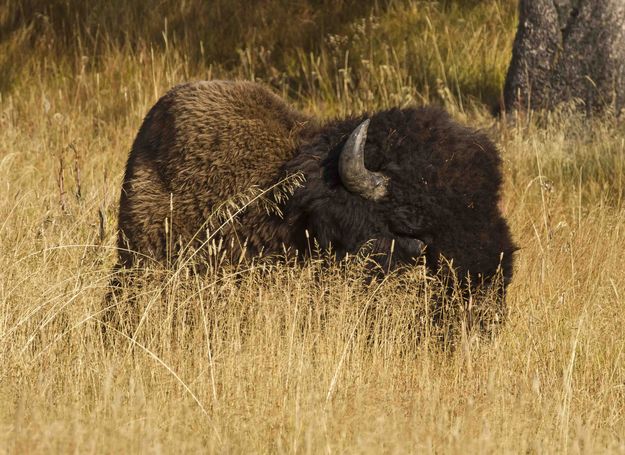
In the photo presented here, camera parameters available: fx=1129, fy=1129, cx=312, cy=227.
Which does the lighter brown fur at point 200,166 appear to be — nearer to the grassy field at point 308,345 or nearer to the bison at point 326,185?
the bison at point 326,185

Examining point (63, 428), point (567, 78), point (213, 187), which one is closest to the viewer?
point (63, 428)

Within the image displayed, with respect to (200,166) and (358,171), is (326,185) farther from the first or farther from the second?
(200,166)

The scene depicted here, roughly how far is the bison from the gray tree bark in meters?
Result: 3.86

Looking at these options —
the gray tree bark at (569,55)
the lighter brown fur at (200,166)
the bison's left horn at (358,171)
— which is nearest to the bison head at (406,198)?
the bison's left horn at (358,171)

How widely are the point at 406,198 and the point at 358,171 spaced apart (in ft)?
0.90

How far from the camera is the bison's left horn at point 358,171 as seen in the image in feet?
17.8

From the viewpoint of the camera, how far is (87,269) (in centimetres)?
566

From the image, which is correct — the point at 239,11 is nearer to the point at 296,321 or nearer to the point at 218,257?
the point at 218,257

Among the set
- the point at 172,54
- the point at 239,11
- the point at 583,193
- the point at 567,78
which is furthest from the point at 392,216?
the point at 239,11

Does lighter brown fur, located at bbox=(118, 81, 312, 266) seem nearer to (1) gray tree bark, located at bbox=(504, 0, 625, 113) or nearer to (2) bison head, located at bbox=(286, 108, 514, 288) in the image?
(2) bison head, located at bbox=(286, 108, 514, 288)

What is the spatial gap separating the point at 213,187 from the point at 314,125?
0.69 metres

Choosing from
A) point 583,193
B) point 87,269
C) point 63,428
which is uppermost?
point 63,428

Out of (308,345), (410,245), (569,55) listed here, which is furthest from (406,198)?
(569,55)

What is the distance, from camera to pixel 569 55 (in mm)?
9500
